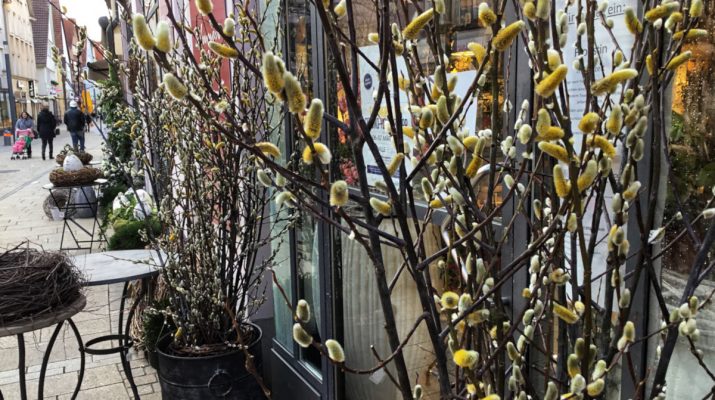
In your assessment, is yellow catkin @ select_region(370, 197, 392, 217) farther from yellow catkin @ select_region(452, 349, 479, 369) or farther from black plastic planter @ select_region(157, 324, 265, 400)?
black plastic planter @ select_region(157, 324, 265, 400)

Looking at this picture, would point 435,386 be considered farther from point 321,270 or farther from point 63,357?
point 63,357

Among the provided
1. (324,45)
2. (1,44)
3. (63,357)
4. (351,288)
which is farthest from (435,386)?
(1,44)

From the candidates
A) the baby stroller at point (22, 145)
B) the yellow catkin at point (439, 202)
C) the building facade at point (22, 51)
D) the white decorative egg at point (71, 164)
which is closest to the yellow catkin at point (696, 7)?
the yellow catkin at point (439, 202)

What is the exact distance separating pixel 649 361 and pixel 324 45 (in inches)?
82.4

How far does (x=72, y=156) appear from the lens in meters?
7.93

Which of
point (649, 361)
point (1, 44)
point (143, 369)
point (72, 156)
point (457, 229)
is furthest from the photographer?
point (1, 44)

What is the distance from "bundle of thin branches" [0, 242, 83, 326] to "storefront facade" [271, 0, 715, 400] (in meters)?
1.21

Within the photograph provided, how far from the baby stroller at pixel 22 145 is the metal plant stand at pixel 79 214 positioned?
1361cm

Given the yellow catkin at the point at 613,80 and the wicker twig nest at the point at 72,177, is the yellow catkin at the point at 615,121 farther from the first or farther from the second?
Result: the wicker twig nest at the point at 72,177

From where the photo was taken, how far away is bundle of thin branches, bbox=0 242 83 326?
2.69 metres

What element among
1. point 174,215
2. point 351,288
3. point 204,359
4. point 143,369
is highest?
point 174,215

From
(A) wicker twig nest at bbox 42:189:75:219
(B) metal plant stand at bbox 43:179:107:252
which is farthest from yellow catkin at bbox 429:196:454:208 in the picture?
(A) wicker twig nest at bbox 42:189:75:219

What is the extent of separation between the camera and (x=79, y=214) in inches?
400

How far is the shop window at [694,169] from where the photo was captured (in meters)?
1.58
